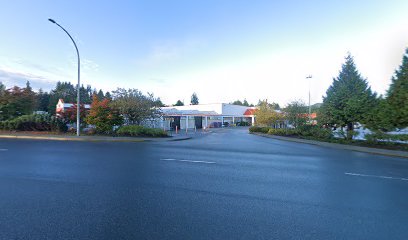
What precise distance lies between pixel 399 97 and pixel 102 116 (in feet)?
77.7

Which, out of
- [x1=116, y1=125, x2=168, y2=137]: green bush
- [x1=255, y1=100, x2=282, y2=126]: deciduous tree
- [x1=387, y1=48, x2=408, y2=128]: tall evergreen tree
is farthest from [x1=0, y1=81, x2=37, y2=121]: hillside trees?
[x1=387, y1=48, x2=408, y2=128]: tall evergreen tree

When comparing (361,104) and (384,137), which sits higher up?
(361,104)

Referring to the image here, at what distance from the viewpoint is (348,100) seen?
65.6ft

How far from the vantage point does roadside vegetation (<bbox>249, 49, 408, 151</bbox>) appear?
51.3ft

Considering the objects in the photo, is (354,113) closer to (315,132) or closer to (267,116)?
(315,132)

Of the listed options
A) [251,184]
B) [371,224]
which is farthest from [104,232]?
[371,224]

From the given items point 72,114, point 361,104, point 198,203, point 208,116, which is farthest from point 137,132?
point 208,116

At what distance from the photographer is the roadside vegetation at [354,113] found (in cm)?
1564

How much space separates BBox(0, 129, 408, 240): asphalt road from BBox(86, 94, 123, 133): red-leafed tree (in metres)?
14.0

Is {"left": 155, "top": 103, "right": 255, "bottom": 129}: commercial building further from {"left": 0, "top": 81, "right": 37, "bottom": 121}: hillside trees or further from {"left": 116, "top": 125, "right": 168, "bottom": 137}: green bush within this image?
{"left": 0, "top": 81, "right": 37, "bottom": 121}: hillside trees

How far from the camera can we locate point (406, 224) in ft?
13.4

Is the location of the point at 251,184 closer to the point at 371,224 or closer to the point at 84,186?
the point at 371,224

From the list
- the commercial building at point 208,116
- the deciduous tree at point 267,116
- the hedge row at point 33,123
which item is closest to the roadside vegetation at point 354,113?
the deciduous tree at point 267,116

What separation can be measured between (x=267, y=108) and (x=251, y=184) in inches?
1242
